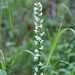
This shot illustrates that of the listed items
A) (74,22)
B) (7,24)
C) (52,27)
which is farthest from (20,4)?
(74,22)

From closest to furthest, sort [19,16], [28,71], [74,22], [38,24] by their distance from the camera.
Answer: [38,24] → [28,71] → [74,22] → [19,16]

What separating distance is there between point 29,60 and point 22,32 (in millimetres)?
669

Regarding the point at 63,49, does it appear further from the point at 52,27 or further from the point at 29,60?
the point at 52,27

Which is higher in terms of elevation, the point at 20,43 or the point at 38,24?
the point at 38,24

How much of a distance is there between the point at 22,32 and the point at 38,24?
5.38 feet

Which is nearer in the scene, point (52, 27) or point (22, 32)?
point (22, 32)

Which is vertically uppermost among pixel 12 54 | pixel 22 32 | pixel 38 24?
pixel 38 24

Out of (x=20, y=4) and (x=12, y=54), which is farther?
(x=20, y=4)

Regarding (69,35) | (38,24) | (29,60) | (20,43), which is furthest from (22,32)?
(38,24)

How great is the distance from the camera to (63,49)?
2.45 m

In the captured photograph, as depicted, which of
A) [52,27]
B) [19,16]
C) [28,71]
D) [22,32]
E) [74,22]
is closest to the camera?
[28,71]

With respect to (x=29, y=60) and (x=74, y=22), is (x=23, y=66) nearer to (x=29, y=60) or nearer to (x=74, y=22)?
(x=29, y=60)

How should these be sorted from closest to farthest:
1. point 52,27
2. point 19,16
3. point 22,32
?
point 22,32 → point 52,27 → point 19,16

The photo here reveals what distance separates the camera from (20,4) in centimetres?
350
